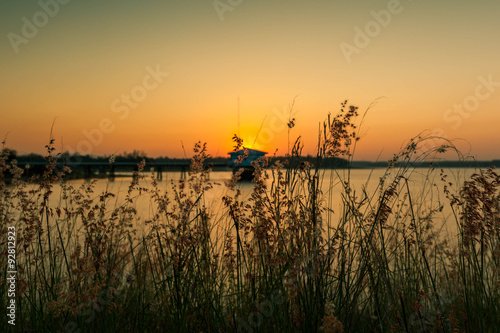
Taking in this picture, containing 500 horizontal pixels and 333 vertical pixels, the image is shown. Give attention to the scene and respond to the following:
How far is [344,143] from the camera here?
271 centimetres

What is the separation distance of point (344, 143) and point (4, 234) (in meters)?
2.67

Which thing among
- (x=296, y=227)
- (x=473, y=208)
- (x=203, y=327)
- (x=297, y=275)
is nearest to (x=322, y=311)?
(x=297, y=275)

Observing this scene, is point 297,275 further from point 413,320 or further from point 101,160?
point 101,160

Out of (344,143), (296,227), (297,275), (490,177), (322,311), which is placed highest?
(344,143)

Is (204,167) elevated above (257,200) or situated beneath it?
elevated above

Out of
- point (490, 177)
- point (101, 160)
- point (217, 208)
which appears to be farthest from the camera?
point (101, 160)

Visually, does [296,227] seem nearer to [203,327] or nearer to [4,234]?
[203,327]

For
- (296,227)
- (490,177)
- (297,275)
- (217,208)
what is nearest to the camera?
(297,275)

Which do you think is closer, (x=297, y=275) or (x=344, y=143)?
(x=297, y=275)

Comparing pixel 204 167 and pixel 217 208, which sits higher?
pixel 204 167

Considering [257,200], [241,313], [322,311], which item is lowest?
[241,313]

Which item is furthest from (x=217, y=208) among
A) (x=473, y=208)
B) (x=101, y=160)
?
(x=101, y=160)

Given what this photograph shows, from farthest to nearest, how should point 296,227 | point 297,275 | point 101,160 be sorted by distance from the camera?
point 101,160
point 296,227
point 297,275

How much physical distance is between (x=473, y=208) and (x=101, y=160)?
60974mm
